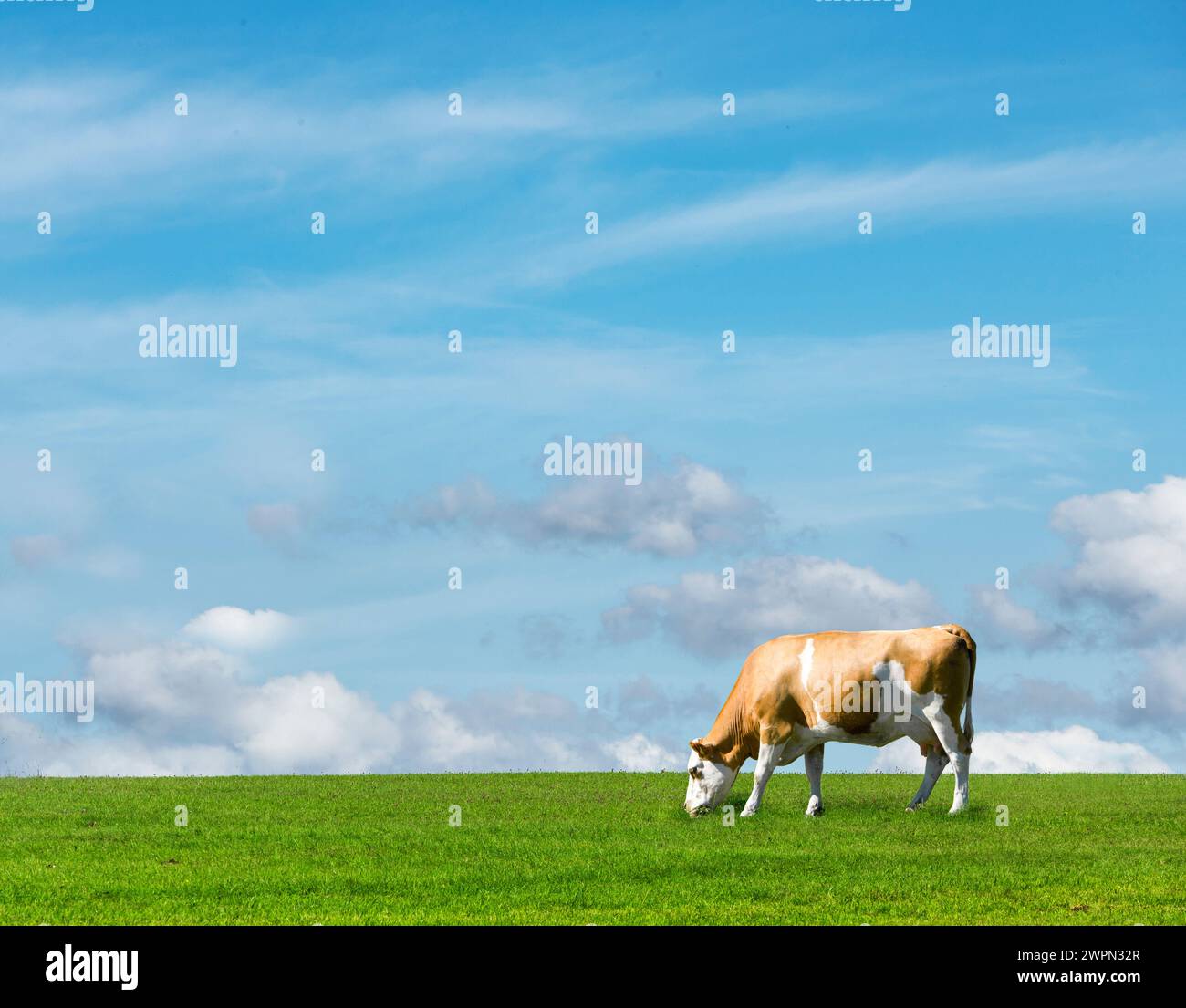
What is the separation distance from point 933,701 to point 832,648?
189 cm

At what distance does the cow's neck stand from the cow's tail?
11.9 ft

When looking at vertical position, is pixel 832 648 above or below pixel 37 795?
above

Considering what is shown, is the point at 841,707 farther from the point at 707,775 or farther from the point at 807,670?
the point at 707,775

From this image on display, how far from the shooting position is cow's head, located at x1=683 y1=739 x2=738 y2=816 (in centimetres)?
2409

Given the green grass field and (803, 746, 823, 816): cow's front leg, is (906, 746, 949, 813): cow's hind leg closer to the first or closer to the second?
the green grass field

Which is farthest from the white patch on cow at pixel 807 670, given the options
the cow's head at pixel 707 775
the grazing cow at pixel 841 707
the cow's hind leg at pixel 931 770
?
the cow's hind leg at pixel 931 770

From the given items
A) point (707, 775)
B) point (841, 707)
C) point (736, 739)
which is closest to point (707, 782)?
point (707, 775)

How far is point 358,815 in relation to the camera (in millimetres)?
24297

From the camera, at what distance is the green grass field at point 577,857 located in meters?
15.4

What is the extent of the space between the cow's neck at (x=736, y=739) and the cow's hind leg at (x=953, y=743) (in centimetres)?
305

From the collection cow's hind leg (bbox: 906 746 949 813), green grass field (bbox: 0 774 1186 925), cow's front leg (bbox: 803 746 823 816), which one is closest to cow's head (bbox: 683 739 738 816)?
green grass field (bbox: 0 774 1186 925)
